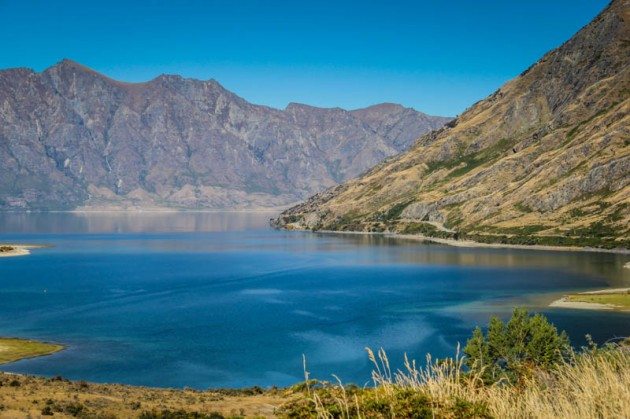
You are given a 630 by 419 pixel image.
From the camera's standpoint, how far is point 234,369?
8662 centimetres

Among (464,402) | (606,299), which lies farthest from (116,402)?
(606,299)

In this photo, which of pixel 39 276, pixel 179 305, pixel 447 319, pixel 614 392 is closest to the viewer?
pixel 614 392

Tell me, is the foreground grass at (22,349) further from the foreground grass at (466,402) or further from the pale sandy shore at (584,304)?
the pale sandy shore at (584,304)

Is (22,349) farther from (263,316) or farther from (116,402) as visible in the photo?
(116,402)

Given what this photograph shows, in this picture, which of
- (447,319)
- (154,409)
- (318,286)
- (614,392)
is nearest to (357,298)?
(318,286)

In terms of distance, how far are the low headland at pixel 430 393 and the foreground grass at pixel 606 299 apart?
102 ft

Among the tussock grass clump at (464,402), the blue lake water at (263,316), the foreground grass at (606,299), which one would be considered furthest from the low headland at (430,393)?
the foreground grass at (606,299)

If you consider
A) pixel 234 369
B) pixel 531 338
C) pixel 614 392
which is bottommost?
pixel 234 369

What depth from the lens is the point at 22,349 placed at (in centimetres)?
9250

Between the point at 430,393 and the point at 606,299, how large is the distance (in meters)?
126

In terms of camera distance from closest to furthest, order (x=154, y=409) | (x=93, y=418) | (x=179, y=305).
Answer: (x=93, y=418) < (x=154, y=409) < (x=179, y=305)

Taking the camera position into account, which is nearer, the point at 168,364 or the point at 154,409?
the point at 154,409

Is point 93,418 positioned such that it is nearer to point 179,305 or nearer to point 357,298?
point 179,305

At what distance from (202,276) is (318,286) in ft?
133
